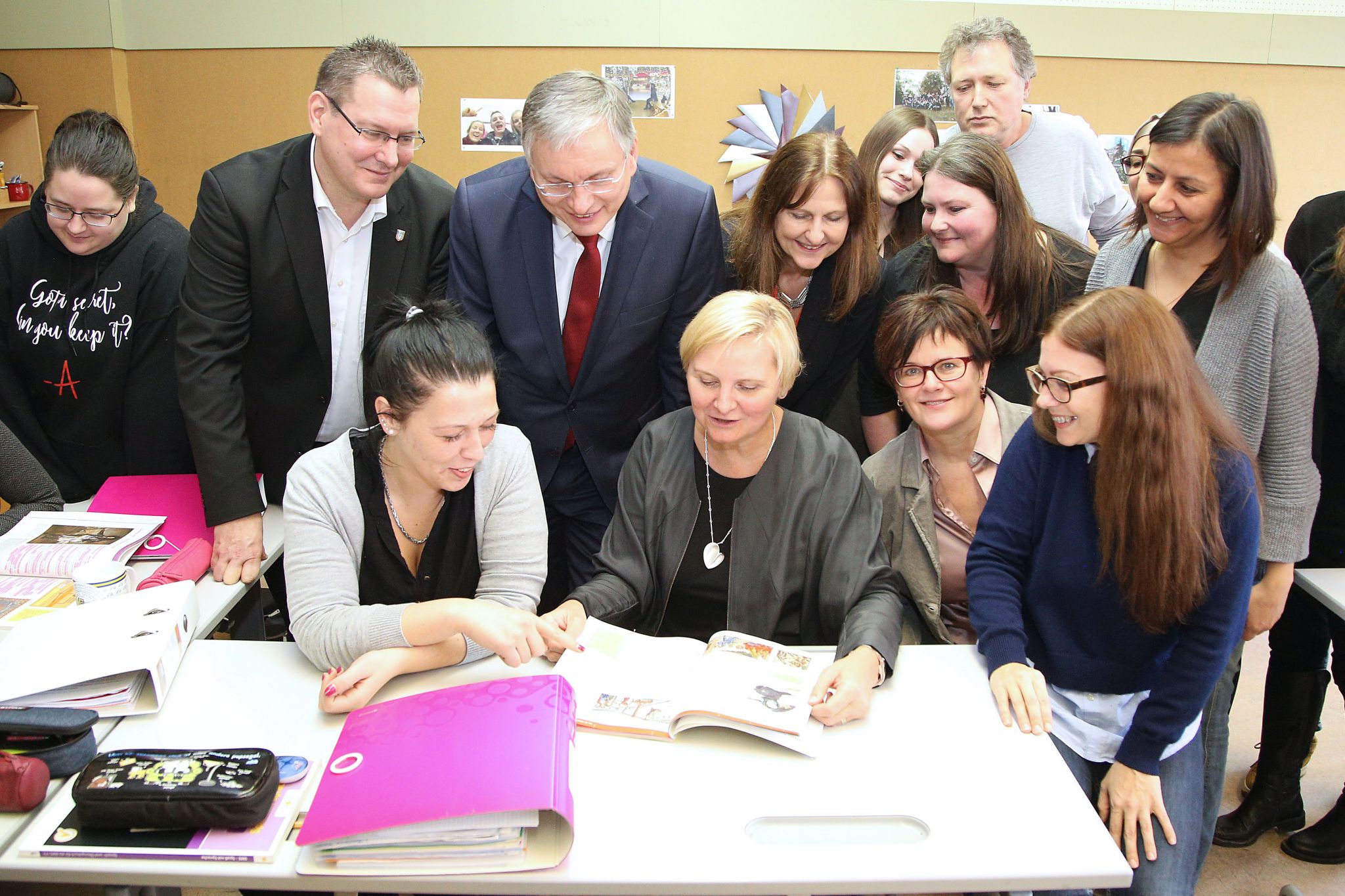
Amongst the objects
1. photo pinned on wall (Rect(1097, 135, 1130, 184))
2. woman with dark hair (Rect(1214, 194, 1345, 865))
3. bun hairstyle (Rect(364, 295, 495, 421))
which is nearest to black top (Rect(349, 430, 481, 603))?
bun hairstyle (Rect(364, 295, 495, 421))

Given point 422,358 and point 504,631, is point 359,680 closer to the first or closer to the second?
point 504,631

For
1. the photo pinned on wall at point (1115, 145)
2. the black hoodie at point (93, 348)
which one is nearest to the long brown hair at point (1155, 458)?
the black hoodie at point (93, 348)

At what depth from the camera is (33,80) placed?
415cm

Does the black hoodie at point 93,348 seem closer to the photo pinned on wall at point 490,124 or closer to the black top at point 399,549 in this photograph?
the black top at point 399,549

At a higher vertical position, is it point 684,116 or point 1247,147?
point 684,116

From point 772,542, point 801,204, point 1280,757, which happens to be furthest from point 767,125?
point 1280,757

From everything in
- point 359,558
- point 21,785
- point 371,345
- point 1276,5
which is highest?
point 1276,5

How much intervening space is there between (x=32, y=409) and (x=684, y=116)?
2766 mm

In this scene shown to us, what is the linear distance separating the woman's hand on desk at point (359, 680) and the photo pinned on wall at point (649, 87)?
317 centimetres

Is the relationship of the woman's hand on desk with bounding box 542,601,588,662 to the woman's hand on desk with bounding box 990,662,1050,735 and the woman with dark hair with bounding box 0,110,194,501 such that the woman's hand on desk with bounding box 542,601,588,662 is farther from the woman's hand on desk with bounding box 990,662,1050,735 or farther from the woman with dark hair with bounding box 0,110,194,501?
the woman with dark hair with bounding box 0,110,194,501

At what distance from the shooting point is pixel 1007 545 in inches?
69.7

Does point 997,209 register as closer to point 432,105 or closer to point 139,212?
point 139,212

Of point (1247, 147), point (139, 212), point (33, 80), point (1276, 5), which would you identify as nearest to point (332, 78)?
point (139, 212)

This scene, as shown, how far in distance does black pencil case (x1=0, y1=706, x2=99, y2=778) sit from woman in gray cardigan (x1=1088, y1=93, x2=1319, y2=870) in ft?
6.24
